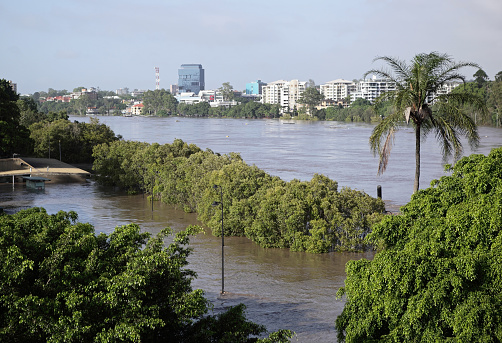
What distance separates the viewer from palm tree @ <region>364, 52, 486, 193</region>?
13930mm

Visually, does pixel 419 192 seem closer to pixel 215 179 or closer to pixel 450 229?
pixel 450 229

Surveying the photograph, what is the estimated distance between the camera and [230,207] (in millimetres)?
26375

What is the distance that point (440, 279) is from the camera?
866 centimetres

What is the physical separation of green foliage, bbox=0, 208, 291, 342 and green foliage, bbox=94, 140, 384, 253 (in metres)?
11.9

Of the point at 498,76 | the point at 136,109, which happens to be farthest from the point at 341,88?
the point at 498,76

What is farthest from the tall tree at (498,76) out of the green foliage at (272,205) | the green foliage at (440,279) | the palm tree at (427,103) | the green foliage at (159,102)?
the green foliage at (159,102)

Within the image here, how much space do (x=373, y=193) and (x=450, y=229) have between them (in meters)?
26.4

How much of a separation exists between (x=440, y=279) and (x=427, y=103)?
6.87m

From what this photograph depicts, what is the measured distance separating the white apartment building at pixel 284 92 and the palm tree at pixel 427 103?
156m

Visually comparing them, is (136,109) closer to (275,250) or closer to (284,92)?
(284,92)

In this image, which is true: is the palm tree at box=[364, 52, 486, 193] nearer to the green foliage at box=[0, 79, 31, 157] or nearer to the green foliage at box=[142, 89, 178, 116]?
the green foliage at box=[0, 79, 31, 157]

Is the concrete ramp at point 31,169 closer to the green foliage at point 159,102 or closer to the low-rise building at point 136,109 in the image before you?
the green foliage at point 159,102

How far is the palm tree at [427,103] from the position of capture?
13930 mm

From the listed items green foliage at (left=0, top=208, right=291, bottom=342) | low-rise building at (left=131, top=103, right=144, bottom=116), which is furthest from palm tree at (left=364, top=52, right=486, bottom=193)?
low-rise building at (left=131, top=103, right=144, bottom=116)
